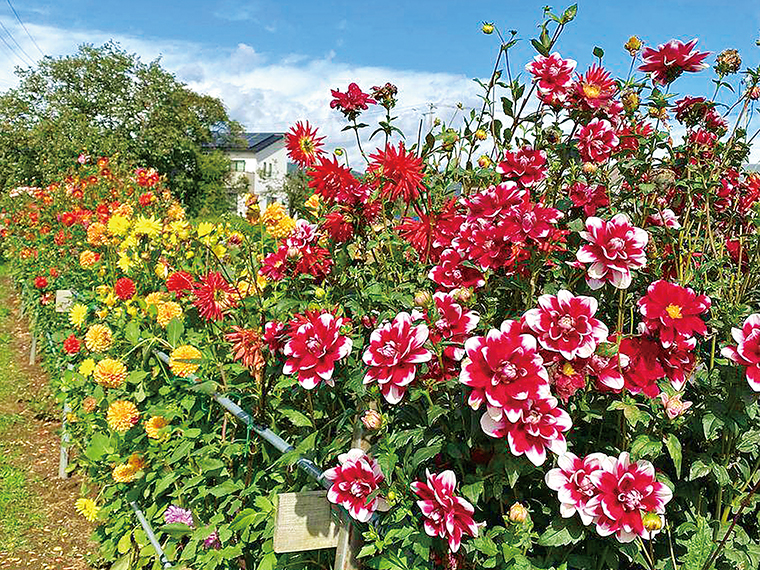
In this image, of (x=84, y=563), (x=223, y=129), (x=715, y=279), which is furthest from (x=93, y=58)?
(x=715, y=279)

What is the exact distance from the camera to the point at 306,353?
3.98 feet

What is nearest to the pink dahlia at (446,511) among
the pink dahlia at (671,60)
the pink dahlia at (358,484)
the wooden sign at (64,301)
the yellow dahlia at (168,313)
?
the pink dahlia at (358,484)

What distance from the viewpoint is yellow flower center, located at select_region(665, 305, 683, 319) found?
990 mm

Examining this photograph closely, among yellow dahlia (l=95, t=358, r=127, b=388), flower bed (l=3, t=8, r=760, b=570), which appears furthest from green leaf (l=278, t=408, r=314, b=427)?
yellow dahlia (l=95, t=358, r=127, b=388)

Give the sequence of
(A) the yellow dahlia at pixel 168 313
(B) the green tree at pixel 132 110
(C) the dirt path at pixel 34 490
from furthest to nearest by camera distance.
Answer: (B) the green tree at pixel 132 110, (C) the dirt path at pixel 34 490, (A) the yellow dahlia at pixel 168 313

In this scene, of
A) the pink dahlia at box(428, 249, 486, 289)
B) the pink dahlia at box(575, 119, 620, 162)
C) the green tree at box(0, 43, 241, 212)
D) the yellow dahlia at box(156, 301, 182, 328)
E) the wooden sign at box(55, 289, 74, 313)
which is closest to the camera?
the pink dahlia at box(428, 249, 486, 289)

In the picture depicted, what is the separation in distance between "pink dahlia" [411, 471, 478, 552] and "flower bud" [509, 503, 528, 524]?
59 millimetres

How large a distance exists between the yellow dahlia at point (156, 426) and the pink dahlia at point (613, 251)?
4.84 ft

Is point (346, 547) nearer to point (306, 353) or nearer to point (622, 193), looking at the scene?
point (306, 353)

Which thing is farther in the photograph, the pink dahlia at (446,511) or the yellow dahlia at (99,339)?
the yellow dahlia at (99,339)

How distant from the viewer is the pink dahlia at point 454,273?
3.85ft

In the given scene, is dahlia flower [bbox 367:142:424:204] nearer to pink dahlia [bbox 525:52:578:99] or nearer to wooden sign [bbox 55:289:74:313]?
pink dahlia [bbox 525:52:578:99]

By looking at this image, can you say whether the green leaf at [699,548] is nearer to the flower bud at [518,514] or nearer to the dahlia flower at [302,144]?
the flower bud at [518,514]

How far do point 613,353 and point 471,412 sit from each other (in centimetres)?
→ 22
